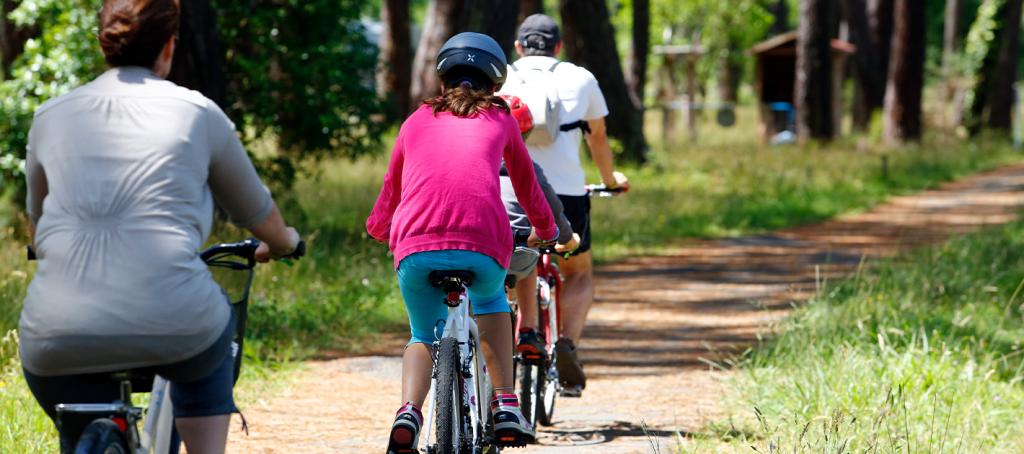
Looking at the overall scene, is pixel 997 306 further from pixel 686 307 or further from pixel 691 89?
pixel 691 89

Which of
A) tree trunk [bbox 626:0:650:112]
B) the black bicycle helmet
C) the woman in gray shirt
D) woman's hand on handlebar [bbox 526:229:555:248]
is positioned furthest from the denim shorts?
tree trunk [bbox 626:0:650:112]

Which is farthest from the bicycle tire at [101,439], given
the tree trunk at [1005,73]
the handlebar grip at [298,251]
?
the tree trunk at [1005,73]

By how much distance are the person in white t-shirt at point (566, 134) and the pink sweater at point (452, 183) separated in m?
1.53

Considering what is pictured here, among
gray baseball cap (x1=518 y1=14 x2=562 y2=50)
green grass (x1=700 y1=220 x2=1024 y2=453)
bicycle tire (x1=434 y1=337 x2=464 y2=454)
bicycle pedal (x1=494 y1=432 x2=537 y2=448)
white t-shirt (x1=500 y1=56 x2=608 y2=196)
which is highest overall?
gray baseball cap (x1=518 y1=14 x2=562 y2=50)

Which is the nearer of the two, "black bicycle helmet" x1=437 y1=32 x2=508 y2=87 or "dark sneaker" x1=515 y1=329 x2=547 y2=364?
"black bicycle helmet" x1=437 y1=32 x2=508 y2=87

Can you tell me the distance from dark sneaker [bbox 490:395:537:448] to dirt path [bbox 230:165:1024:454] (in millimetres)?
755

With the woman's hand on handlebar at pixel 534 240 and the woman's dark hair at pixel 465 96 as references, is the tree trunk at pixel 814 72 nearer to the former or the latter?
the woman's hand on handlebar at pixel 534 240

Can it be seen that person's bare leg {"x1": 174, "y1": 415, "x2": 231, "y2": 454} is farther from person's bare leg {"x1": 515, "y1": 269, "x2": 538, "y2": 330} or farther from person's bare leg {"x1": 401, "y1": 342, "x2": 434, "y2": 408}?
person's bare leg {"x1": 515, "y1": 269, "x2": 538, "y2": 330}

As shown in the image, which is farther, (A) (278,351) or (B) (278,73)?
(B) (278,73)

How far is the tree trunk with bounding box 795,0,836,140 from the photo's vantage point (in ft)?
89.7

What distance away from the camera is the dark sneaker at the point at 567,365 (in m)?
6.94

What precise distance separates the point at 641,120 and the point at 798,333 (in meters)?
14.5

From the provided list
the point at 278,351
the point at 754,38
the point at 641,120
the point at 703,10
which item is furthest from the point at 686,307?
the point at 754,38

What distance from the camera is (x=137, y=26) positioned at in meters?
3.46
